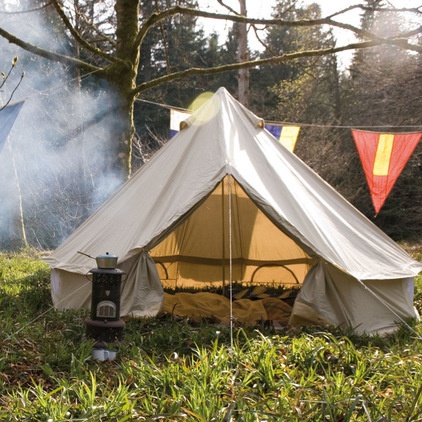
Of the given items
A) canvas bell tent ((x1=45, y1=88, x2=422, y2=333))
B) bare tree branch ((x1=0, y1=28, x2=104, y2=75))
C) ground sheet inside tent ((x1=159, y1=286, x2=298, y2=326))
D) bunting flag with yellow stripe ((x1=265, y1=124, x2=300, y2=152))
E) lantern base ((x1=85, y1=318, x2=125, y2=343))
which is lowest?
ground sheet inside tent ((x1=159, y1=286, x2=298, y2=326))

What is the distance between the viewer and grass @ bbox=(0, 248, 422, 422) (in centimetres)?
256

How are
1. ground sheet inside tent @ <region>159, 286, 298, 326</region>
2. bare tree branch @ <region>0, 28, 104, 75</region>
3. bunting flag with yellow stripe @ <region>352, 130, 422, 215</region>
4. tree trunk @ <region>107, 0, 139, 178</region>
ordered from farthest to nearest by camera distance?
1. bunting flag with yellow stripe @ <region>352, 130, 422, 215</region>
2. tree trunk @ <region>107, 0, 139, 178</region>
3. bare tree branch @ <region>0, 28, 104, 75</region>
4. ground sheet inside tent @ <region>159, 286, 298, 326</region>

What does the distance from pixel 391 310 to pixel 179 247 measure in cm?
290

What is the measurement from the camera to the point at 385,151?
8.29 m

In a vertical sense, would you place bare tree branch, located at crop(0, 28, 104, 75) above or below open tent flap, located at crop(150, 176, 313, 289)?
above

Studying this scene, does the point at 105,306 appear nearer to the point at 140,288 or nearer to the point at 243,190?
the point at 140,288

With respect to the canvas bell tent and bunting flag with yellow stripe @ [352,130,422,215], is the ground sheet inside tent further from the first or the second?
bunting flag with yellow stripe @ [352,130,422,215]

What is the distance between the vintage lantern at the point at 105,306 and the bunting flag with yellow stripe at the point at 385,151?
17.3 feet

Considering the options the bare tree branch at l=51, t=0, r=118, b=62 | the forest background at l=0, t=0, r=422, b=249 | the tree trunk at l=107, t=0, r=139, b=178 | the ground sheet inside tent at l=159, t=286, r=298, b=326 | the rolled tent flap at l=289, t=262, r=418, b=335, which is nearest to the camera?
the rolled tent flap at l=289, t=262, r=418, b=335

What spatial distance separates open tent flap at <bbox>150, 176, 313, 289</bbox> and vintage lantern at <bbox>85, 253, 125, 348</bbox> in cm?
277

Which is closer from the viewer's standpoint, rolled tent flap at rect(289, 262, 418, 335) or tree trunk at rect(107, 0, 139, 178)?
rolled tent flap at rect(289, 262, 418, 335)

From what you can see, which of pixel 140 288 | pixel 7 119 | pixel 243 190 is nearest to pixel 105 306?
pixel 140 288

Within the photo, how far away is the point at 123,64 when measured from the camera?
713cm

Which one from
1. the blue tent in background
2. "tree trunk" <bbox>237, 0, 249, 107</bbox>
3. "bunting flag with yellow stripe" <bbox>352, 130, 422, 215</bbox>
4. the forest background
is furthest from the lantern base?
"tree trunk" <bbox>237, 0, 249, 107</bbox>
